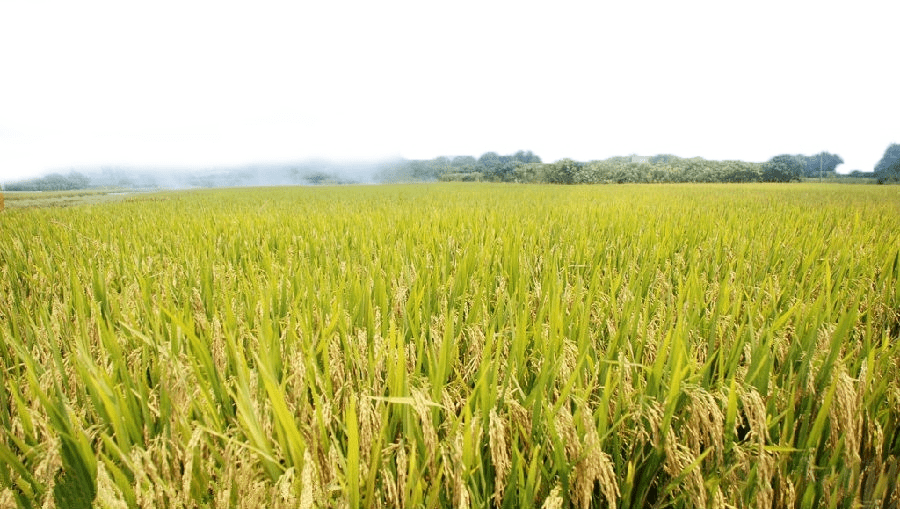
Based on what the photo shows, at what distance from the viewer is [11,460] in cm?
96

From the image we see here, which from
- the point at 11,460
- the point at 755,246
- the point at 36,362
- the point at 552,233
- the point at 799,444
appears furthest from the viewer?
the point at 552,233

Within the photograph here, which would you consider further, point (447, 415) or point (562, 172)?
point (562, 172)

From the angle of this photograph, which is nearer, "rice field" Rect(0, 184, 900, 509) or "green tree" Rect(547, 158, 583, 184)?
"rice field" Rect(0, 184, 900, 509)

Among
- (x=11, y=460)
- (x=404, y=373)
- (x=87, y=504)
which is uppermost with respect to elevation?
(x=404, y=373)

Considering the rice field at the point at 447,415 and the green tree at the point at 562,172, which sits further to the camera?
the green tree at the point at 562,172

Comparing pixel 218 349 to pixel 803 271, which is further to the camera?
pixel 803 271

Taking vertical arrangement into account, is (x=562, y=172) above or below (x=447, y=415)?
above

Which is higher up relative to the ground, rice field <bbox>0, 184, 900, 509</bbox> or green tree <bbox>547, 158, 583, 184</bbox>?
green tree <bbox>547, 158, 583, 184</bbox>

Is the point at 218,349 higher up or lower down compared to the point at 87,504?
higher up

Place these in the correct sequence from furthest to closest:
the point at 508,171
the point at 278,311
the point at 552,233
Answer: the point at 508,171 → the point at 552,233 → the point at 278,311

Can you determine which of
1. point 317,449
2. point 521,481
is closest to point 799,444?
point 521,481

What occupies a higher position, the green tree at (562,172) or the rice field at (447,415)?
the green tree at (562,172)

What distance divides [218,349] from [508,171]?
89.2m

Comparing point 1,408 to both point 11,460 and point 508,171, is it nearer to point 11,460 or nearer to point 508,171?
point 11,460
